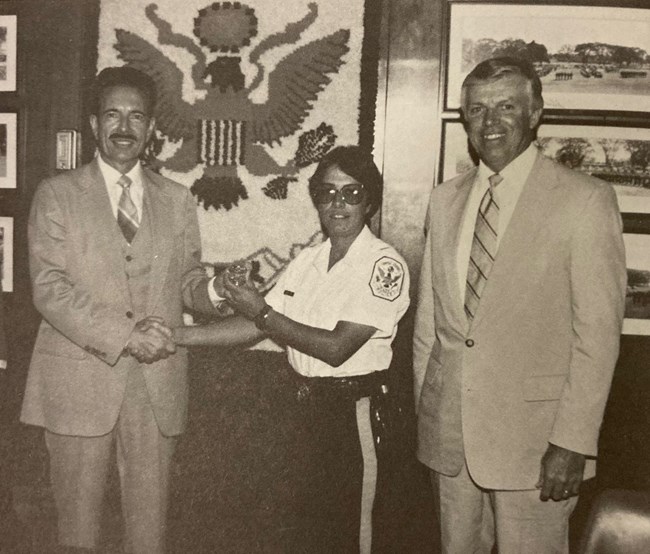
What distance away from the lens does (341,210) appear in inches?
72.0

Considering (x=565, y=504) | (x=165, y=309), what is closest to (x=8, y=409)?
(x=165, y=309)

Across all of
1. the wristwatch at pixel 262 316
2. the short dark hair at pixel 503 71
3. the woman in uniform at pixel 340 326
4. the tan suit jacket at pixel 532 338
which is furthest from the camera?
the wristwatch at pixel 262 316

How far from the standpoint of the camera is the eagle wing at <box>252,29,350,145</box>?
1.94 meters

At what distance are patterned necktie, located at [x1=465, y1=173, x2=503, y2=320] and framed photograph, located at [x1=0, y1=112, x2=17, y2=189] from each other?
143 centimetres

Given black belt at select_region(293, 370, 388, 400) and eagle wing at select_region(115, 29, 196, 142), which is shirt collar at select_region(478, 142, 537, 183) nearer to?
black belt at select_region(293, 370, 388, 400)

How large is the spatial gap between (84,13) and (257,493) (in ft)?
5.15

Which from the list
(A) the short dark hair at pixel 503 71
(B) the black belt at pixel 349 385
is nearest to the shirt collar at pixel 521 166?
(A) the short dark hair at pixel 503 71

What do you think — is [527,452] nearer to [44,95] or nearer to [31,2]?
[44,95]

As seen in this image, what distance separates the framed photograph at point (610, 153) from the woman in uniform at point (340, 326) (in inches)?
22.0

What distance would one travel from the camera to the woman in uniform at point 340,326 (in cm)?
174

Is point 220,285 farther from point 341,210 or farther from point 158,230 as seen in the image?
point 341,210

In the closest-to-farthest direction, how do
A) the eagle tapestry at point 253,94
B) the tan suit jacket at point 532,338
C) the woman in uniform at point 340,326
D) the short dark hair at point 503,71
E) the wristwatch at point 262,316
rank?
1. the tan suit jacket at point 532,338
2. the short dark hair at point 503,71
3. the woman in uniform at point 340,326
4. the wristwatch at point 262,316
5. the eagle tapestry at point 253,94

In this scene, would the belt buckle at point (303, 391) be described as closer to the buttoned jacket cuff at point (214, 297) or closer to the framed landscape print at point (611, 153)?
the buttoned jacket cuff at point (214, 297)

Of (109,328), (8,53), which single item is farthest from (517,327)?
(8,53)
